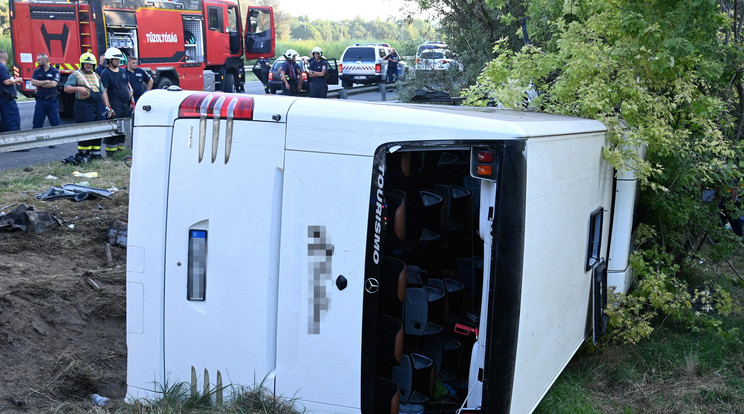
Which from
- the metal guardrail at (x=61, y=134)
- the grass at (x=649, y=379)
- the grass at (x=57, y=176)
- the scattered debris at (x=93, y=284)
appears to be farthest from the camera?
the grass at (x=57, y=176)

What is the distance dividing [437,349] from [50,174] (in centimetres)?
873

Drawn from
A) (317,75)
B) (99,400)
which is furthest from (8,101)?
(99,400)

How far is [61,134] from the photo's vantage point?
10.5m

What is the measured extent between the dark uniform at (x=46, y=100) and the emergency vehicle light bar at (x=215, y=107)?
38.9 feet

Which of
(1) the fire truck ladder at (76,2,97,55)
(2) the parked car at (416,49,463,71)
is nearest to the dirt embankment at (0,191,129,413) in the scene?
(2) the parked car at (416,49,463,71)

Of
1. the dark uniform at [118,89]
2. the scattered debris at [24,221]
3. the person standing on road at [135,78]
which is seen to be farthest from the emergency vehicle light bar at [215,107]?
the person standing on road at [135,78]

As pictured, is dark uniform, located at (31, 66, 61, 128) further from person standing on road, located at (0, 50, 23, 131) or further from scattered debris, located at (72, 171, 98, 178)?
scattered debris, located at (72, 171, 98, 178)

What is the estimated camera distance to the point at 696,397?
493 centimetres

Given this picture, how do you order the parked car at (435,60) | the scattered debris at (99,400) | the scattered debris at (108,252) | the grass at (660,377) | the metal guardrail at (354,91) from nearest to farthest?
the scattered debris at (99,400) < the grass at (660,377) < the scattered debris at (108,252) < the parked car at (435,60) < the metal guardrail at (354,91)

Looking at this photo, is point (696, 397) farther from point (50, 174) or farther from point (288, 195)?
point (50, 174)

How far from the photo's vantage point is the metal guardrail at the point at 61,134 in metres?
9.45

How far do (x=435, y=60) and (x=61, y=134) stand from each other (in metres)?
10.5

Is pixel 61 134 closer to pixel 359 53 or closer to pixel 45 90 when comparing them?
pixel 45 90

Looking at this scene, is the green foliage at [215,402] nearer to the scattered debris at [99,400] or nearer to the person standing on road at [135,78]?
the scattered debris at [99,400]
